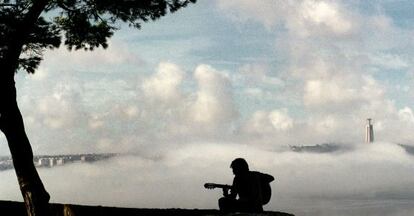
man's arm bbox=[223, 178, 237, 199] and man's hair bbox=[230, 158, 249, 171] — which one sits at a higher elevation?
man's hair bbox=[230, 158, 249, 171]

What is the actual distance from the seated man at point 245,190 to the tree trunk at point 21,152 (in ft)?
15.0

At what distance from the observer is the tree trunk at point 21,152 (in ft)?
47.0

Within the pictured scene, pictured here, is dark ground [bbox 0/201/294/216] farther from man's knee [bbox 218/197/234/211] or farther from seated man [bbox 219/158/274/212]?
seated man [bbox 219/158/274/212]

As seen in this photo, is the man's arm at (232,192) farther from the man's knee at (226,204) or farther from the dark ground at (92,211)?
the dark ground at (92,211)

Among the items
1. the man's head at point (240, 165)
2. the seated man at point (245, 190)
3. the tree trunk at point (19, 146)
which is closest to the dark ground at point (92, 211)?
the tree trunk at point (19, 146)

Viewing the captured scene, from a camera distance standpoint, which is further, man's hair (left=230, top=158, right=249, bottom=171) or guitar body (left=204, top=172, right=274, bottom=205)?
guitar body (left=204, top=172, right=274, bottom=205)

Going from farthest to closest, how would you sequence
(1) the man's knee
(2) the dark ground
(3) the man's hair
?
(2) the dark ground, (1) the man's knee, (3) the man's hair

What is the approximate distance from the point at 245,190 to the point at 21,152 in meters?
5.27

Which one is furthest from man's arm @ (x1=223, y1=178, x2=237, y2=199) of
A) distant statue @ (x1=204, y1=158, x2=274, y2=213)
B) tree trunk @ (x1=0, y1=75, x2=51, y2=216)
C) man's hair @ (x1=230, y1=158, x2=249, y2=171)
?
tree trunk @ (x1=0, y1=75, x2=51, y2=216)

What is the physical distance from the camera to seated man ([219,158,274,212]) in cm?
1177

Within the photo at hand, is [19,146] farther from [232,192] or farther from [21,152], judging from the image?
[232,192]

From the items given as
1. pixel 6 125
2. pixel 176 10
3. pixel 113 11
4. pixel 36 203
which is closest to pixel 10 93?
pixel 6 125

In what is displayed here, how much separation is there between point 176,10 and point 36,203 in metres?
6.03

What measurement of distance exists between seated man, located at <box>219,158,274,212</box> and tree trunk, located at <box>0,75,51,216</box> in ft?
15.0
